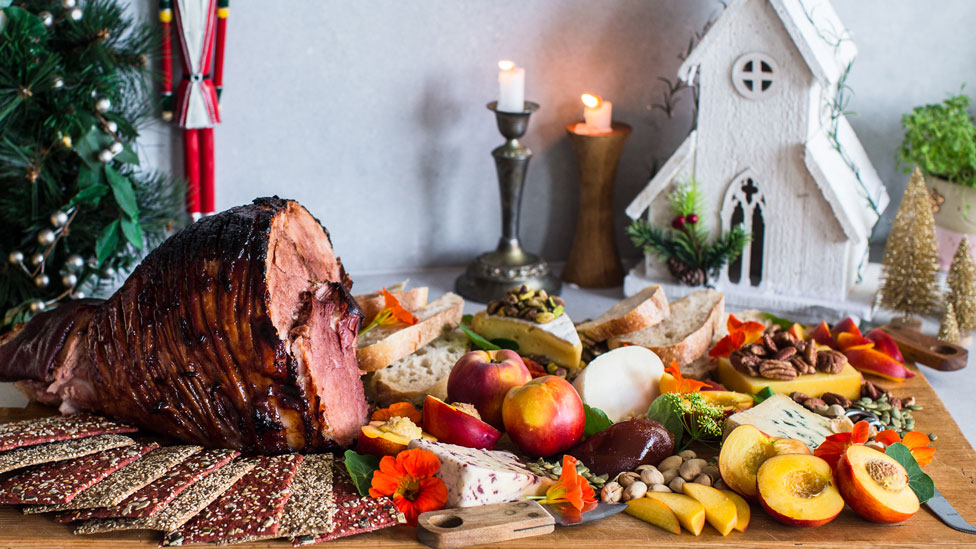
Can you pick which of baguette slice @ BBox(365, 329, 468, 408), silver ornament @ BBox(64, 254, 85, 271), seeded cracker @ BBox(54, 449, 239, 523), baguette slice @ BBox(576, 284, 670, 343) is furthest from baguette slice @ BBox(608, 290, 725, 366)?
silver ornament @ BBox(64, 254, 85, 271)

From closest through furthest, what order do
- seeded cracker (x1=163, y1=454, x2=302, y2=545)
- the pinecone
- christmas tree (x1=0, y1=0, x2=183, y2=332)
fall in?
seeded cracker (x1=163, y1=454, x2=302, y2=545) < christmas tree (x1=0, y1=0, x2=183, y2=332) < the pinecone

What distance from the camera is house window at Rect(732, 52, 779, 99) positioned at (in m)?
2.61

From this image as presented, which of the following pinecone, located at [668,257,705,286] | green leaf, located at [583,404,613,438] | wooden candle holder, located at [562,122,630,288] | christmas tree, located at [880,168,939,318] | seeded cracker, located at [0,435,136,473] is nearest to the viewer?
seeded cracker, located at [0,435,136,473]

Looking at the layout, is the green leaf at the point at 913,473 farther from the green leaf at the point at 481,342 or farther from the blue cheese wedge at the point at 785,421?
the green leaf at the point at 481,342

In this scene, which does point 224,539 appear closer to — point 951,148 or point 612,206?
point 612,206

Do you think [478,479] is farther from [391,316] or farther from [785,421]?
[391,316]

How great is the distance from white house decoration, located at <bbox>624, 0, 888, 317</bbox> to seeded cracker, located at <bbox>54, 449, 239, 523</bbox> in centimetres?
170

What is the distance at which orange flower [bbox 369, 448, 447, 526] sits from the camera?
1.44 meters

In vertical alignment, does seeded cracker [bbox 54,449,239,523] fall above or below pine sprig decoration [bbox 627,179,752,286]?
below

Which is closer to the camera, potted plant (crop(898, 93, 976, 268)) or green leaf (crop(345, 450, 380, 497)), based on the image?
green leaf (crop(345, 450, 380, 497))

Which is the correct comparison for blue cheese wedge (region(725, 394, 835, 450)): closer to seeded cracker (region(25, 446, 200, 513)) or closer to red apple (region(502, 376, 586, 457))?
red apple (region(502, 376, 586, 457))

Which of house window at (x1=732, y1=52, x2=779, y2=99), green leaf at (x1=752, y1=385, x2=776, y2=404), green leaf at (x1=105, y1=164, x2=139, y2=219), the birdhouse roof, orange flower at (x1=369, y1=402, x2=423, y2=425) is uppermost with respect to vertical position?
the birdhouse roof

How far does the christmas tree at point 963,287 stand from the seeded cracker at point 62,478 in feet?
6.76

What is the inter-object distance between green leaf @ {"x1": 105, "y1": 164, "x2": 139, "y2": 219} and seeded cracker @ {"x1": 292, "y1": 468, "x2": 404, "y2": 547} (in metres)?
1.41
